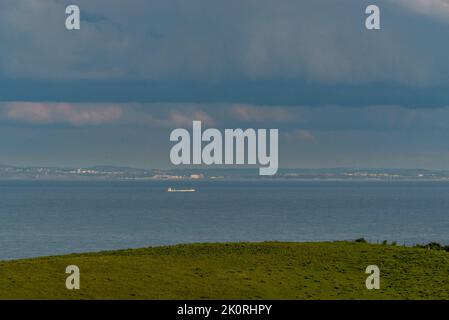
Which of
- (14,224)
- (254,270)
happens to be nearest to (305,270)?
(254,270)

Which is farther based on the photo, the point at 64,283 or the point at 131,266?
the point at 131,266

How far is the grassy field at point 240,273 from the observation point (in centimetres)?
3703

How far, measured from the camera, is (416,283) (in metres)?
41.2

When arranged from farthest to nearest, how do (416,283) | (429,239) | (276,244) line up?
(429,239), (276,244), (416,283)

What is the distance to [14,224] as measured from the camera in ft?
549

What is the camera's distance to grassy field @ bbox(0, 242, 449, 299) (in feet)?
121

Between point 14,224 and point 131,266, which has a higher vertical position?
point 14,224

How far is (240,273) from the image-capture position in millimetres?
41625
